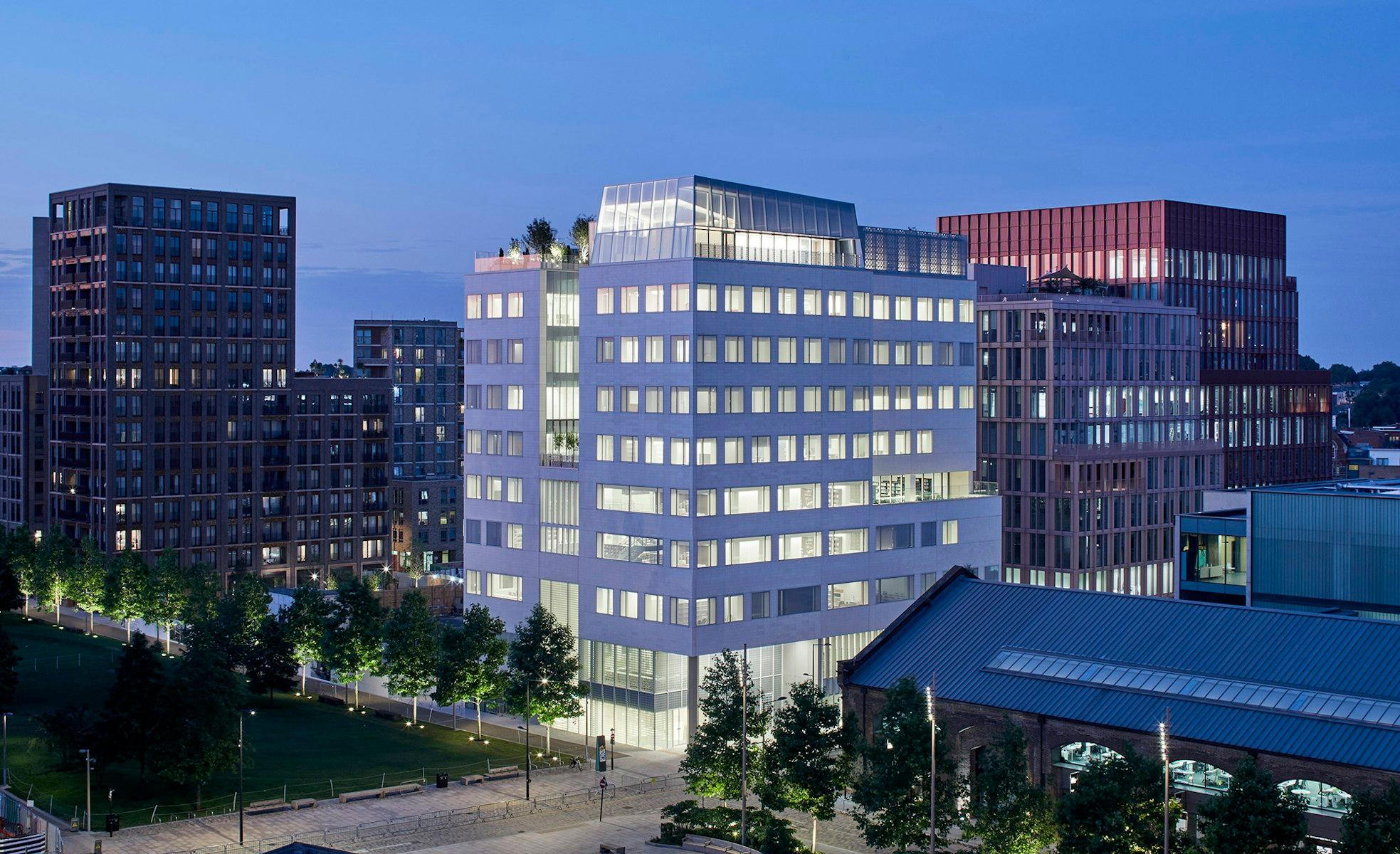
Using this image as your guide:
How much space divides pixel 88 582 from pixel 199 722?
6292 centimetres

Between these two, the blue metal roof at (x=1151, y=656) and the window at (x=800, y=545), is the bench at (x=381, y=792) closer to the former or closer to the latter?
the blue metal roof at (x=1151, y=656)

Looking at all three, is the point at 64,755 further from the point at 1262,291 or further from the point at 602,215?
the point at 1262,291

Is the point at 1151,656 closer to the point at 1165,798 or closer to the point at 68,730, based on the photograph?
the point at 1165,798

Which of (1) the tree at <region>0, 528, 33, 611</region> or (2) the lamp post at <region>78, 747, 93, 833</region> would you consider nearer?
(2) the lamp post at <region>78, 747, 93, 833</region>

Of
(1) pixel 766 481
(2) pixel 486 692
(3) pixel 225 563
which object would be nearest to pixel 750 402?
(1) pixel 766 481

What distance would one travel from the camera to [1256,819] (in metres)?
58.3

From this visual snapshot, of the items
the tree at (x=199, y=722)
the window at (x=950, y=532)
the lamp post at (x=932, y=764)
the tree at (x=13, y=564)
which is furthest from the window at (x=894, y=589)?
the tree at (x=13, y=564)

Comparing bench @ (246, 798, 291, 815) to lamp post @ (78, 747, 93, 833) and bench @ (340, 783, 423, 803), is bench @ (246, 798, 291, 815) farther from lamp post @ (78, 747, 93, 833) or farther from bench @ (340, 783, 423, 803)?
lamp post @ (78, 747, 93, 833)

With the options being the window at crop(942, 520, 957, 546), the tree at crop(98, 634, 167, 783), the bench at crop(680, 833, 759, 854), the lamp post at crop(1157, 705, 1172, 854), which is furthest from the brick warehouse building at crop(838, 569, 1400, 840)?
the tree at crop(98, 634, 167, 783)

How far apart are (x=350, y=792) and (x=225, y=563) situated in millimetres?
111745

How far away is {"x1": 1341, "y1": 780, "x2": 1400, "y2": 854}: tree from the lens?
55375 millimetres

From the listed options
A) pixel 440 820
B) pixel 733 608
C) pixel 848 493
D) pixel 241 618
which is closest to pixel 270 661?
pixel 241 618

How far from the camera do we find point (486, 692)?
3947 inches

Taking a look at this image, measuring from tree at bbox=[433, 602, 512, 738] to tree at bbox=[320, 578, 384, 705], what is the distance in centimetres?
807
